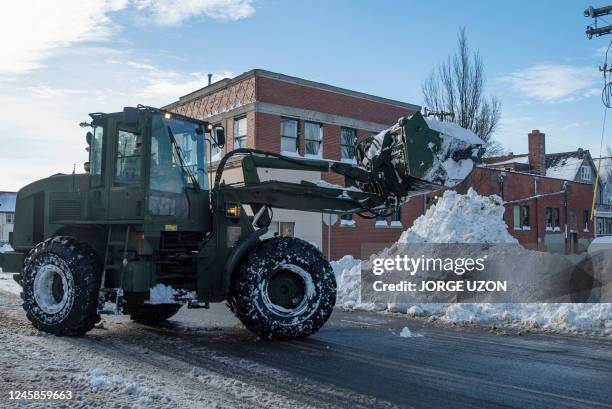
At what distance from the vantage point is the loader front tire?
324 inches

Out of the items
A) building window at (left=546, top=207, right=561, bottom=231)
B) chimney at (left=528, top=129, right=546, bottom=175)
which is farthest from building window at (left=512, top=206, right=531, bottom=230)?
chimney at (left=528, top=129, right=546, bottom=175)

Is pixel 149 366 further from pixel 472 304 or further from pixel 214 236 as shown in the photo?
pixel 472 304

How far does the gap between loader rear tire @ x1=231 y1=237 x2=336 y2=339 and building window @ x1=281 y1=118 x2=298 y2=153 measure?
16858 mm

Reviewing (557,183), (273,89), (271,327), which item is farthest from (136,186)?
(557,183)

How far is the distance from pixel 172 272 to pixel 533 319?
6.28 m

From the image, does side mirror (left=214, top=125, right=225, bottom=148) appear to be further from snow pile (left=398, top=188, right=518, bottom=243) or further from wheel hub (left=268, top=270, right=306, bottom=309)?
snow pile (left=398, top=188, right=518, bottom=243)

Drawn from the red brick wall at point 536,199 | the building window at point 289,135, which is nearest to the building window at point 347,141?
the building window at point 289,135

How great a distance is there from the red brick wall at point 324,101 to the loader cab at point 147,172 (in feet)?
51.5

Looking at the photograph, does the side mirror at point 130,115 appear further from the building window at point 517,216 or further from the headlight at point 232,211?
the building window at point 517,216

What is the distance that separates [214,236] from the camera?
341 inches

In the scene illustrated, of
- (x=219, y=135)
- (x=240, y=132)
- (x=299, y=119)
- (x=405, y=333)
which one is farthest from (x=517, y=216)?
(x=219, y=135)

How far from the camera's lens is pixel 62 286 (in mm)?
8508

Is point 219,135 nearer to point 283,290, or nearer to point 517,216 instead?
point 283,290

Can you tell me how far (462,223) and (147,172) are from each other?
10.7 metres
